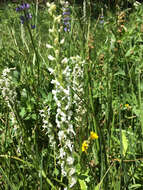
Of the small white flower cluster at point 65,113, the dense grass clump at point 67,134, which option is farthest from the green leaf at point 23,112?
the small white flower cluster at point 65,113

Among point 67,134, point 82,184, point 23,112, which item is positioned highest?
point 23,112

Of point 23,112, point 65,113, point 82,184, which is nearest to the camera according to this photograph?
point 65,113

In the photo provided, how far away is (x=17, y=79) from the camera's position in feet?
5.77

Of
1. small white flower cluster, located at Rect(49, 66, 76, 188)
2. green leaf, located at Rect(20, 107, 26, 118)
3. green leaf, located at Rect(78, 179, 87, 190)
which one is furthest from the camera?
green leaf, located at Rect(20, 107, 26, 118)

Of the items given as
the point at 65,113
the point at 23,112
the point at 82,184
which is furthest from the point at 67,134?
the point at 23,112

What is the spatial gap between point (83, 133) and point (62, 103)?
594 millimetres

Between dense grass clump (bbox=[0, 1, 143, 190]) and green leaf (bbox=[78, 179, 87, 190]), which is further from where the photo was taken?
green leaf (bbox=[78, 179, 87, 190])

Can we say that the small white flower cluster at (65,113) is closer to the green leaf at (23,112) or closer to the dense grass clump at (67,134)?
the dense grass clump at (67,134)

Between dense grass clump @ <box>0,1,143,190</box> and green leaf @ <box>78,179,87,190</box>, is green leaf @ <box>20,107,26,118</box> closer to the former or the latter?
dense grass clump @ <box>0,1,143,190</box>

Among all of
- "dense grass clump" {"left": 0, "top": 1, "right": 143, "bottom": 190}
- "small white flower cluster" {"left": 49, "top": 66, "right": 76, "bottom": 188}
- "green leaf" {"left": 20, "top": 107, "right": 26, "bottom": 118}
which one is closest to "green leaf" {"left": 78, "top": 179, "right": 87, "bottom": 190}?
"dense grass clump" {"left": 0, "top": 1, "right": 143, "bottom": 190}

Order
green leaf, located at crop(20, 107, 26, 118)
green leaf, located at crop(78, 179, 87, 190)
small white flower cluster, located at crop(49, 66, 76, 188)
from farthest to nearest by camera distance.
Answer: green leaf, located at crop(20, 107, 26, 118) < green leaf, located at crop(78, 179, 87, 190) < small white flower cluster, located at crop(49, 66, 76, 188)

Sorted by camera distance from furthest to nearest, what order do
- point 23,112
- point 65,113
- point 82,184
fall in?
point 23,112 → point 82,184 → point 65,113

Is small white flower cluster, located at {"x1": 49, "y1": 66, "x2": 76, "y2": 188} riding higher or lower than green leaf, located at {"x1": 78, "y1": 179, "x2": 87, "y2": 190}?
higher

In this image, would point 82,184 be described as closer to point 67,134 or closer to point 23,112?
point 67,134
